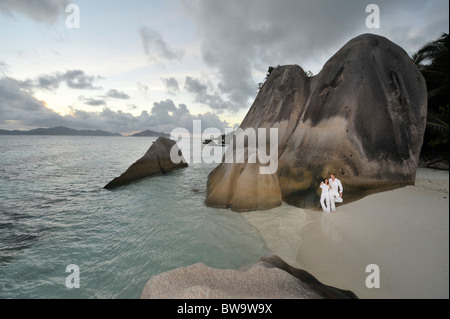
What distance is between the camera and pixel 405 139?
7234 mm

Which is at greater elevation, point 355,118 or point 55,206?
point 355,118

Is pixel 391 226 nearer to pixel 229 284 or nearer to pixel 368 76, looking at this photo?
pixel 229 284

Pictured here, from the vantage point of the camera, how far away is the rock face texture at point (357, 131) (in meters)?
6.88

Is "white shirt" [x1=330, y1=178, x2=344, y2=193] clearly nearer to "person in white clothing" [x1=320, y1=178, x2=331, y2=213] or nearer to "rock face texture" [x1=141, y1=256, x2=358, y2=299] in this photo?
"person in white clothing" [x1=320, y1=178, x2=331, y2=213]

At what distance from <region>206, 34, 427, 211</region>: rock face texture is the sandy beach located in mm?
841

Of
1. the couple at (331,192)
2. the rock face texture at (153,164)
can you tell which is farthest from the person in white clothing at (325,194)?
the rock face texture at (153,164)

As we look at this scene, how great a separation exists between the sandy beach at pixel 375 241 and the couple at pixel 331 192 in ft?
1.05

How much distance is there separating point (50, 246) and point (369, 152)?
449 inches

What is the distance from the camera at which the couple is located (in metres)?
6.36

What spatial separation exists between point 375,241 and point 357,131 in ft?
13.8

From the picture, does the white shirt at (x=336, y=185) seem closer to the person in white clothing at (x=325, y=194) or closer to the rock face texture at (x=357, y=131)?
the person in white clothing at (x=325, y=194)

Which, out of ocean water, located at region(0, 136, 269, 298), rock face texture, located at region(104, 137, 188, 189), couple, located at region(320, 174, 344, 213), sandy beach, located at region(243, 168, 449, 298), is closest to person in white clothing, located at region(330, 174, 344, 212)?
couple, located at region(320, 174, 344, 213)

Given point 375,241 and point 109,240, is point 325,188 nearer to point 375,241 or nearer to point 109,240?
point 375,241
